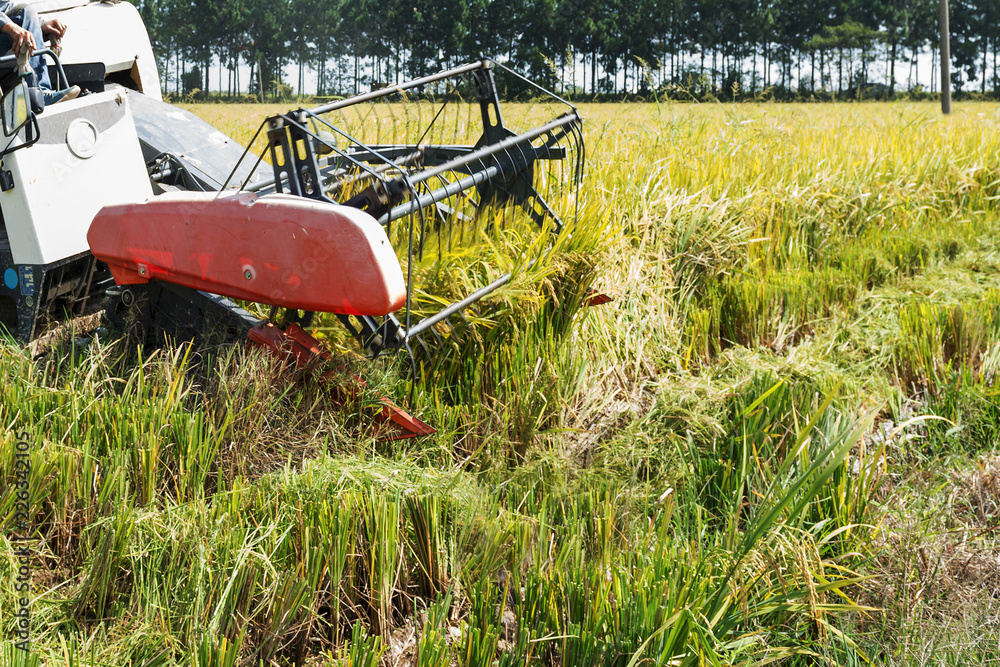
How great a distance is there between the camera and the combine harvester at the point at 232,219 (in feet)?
8.06

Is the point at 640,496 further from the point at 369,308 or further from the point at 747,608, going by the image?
the point at 369,308

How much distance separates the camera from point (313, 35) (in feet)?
185

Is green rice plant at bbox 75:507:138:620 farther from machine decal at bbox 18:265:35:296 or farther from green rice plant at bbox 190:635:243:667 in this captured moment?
machine decal at bbox 18:265:35:296

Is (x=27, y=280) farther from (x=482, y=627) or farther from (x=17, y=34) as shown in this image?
(x=482, y=627)

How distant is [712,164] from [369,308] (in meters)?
3.67

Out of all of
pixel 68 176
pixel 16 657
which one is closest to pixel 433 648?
pixel 16 657

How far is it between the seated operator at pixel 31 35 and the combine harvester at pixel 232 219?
0.08 metres

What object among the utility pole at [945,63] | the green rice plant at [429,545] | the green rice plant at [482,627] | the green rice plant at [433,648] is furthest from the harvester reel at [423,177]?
the utility pole at [945,63]

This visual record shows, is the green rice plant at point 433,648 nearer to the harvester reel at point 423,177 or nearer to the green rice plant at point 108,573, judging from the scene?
the green rice plant at point 108,573

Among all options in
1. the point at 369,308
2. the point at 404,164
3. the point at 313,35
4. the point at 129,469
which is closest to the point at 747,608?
the point at 369,308

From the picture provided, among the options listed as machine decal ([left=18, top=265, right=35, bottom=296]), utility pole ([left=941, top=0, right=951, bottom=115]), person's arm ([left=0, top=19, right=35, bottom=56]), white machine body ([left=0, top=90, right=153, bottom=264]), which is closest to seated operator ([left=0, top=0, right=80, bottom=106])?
person's arm ([left=0, top=19, right=35, bottom=56])

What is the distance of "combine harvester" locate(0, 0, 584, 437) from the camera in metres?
2.46

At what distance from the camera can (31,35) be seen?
3092mm

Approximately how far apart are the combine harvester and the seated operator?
0.26 feet
